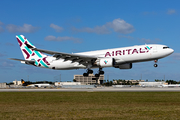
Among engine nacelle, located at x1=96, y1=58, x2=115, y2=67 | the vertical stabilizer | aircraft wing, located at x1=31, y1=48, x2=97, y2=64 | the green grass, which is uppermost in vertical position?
the vertical stabilizer

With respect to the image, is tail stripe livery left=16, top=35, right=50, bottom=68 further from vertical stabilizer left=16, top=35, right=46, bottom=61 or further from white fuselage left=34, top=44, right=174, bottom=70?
white fuselage left=34, top=44, right=174, bottom=70

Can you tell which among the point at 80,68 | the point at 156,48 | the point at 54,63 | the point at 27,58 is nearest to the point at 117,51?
the point at 156,48

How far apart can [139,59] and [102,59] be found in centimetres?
782

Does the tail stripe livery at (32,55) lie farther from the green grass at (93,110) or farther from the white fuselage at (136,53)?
the green grass at (93,110)

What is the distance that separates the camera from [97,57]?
52375 mm

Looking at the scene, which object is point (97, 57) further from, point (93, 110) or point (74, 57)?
point (93, 110)

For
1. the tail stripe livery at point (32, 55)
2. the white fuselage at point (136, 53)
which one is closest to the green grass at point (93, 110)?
the white fuselage at point (136, 53)

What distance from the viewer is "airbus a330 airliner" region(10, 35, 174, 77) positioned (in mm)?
46875

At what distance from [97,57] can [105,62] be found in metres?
2.67

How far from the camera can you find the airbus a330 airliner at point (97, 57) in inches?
1845

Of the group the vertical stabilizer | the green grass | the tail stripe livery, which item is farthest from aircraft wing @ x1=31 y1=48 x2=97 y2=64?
the green grass

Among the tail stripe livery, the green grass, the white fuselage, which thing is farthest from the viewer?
the tail stripe livery

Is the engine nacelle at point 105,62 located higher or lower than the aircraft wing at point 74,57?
lower

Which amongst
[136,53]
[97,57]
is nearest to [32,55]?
[97,57]
